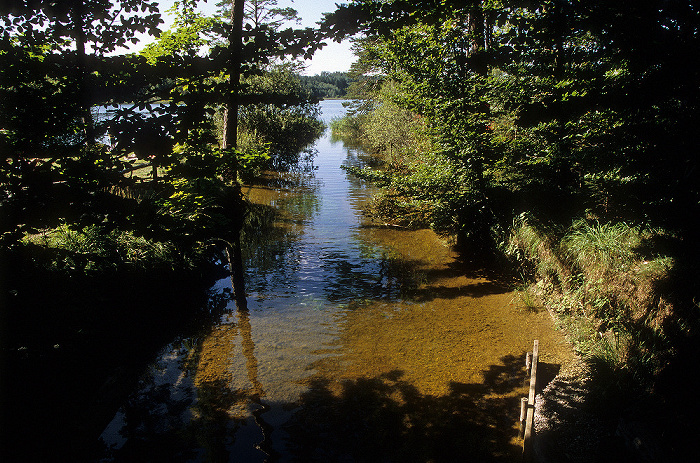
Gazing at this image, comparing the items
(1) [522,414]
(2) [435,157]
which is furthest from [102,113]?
(2) [435,157]

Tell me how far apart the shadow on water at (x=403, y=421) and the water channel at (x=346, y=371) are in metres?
0.02

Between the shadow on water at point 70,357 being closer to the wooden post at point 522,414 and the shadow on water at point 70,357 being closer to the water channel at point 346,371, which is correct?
the water channel at point 346,371

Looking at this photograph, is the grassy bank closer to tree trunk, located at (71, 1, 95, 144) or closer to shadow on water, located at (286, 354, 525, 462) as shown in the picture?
shadow on water, located at (286, 354, 525, 462)

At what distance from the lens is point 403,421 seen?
5199 millimetres

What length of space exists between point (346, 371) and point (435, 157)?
6317 millimetres

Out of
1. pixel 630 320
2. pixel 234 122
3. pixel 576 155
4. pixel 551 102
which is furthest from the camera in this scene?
pixel 234 122

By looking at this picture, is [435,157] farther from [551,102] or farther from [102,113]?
[102,113]

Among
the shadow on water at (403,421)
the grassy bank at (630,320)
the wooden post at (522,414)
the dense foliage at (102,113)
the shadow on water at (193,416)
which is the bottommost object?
the shadow on water at (193,416)

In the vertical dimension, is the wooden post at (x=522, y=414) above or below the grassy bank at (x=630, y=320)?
below

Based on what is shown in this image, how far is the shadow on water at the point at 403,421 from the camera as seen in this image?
4.72 meters

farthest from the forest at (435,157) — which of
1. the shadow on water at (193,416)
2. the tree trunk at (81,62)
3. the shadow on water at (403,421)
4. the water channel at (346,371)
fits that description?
the shadow on water at (403,421)

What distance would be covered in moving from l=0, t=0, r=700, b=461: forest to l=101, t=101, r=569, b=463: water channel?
97 centimetres

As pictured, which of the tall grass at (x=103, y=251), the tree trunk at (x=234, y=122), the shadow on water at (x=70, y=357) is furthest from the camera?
the tall grass at (x=103, y=251)

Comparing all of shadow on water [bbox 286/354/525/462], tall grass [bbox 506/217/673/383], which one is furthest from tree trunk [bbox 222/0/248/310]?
tall grass [bbox 506/217/673/383]
